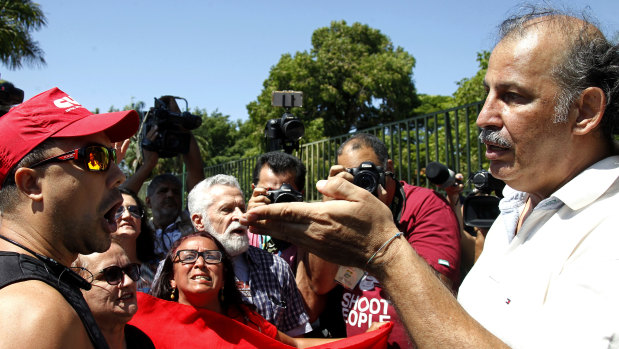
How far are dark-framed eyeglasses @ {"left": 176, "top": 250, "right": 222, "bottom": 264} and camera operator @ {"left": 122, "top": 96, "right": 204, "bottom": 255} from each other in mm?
1747

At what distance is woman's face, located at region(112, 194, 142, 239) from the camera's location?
12.7 feet

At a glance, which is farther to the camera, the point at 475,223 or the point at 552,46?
the point at 475,223

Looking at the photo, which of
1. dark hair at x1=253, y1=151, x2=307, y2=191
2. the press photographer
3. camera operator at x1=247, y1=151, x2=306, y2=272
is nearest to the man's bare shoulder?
the press photographer

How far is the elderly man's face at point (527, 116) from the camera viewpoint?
1551 millimetres

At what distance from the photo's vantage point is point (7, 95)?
3.70 metres

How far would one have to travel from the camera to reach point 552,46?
1560mm

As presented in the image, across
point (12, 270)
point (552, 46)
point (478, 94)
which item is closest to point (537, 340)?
point (552, 46)

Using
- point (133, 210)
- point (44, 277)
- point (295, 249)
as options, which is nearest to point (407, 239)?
point (295, 249)

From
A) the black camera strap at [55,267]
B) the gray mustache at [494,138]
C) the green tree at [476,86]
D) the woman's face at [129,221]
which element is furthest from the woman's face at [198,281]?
the green tree at [476,86]

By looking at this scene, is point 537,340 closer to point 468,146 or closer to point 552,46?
point 552,46

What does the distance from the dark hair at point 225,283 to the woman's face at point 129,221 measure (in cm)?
86

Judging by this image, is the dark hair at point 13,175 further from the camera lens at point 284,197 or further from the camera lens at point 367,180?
the camera lens at point 367,180

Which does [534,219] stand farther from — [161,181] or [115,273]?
[161,181]

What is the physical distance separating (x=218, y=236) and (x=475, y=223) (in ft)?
5.56
